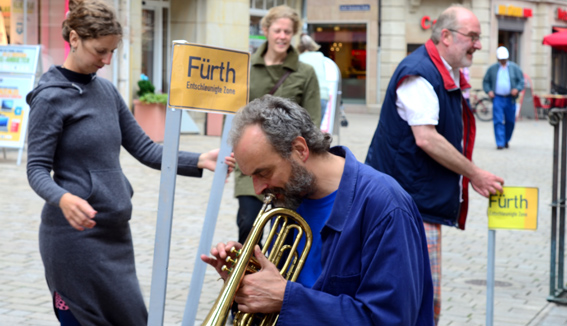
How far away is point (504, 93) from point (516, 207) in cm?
1404

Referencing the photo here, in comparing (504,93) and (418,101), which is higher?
(504,93)

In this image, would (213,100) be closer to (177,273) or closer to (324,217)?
(324,217)

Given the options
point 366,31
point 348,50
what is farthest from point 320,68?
point 348,50

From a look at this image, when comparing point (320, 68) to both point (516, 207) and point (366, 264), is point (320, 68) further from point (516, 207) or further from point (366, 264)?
point (366, 264)

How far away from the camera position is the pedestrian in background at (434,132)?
416cm

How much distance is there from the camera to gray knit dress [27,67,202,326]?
10.7 feet

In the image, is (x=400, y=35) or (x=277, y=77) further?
(x=400, y=35)

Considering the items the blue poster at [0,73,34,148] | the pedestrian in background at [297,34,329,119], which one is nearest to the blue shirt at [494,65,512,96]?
the pedestrian in background at [297,34,329,119]

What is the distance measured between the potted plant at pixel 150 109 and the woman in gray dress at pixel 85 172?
1300cm

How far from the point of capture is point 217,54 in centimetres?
341

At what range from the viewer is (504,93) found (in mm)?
17984

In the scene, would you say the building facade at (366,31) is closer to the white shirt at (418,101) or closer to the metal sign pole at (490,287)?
the metal sign pole at (490,287)

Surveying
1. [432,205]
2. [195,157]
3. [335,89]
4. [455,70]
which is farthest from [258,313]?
[335,89]

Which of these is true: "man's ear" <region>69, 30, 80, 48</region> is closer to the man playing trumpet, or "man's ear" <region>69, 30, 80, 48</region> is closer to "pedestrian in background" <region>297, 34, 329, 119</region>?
the man playing trumpet
